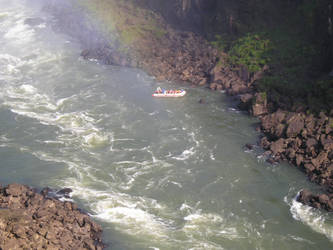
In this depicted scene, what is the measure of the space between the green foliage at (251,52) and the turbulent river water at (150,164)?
230 inches

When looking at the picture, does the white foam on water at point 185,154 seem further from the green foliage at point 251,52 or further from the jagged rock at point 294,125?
the green foliage at point 251,52

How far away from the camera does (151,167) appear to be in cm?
3259

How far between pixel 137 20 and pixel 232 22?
16.5 metres

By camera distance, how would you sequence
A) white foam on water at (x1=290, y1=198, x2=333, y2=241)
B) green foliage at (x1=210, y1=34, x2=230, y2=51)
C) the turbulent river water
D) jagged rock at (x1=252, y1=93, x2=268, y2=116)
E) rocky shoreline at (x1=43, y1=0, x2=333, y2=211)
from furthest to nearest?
green foliage at (x1=210, y1=34, x2=230, y2=51), jagged rock at (x1=252, y1=93, x2=268, y2=116), rocky shoreline at (x1=43, y1=0, x2=333, y2=211), white foam on water at (x1=290, y1=198, x2=333, y2=241), the turbulent river water

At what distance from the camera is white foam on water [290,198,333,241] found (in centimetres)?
2625

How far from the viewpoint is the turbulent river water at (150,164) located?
1029 inches

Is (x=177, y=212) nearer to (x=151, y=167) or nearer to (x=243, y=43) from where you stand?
(x=151, y=167)

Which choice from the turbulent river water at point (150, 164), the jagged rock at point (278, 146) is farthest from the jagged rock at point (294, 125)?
the turbulent river water at point (150, 164)

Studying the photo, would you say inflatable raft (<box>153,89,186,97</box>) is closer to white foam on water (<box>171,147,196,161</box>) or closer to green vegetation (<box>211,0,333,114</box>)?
green vegetation (<box>211,0,333,114</box>)

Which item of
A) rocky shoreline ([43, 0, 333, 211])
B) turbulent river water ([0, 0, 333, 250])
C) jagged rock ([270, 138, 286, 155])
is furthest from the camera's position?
jagged rock ([270, 138, 286, 155])

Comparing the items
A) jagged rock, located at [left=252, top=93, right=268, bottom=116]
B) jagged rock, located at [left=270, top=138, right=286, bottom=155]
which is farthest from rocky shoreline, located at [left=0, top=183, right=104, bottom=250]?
jagged rock, located at [left=252, top=93, right=268, bottom=116]

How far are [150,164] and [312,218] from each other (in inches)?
A: 475

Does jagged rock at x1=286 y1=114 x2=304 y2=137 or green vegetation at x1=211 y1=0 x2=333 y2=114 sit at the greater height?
green vegetation at x1=211 y1=0 x2=333 y2=114

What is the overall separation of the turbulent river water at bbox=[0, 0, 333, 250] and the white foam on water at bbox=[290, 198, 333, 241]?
6cm
